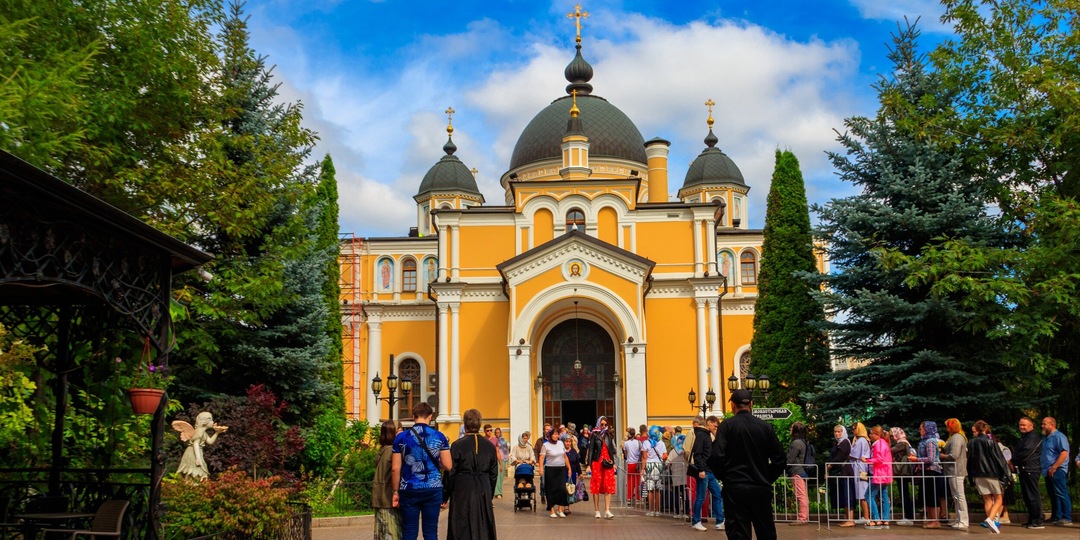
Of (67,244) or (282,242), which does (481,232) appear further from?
(67,244)

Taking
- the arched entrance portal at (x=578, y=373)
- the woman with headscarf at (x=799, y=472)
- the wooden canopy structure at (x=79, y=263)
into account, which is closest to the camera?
the wooden canopy structure at (x=79, y=263)

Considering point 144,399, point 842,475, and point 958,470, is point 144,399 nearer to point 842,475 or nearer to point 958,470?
point 842,475

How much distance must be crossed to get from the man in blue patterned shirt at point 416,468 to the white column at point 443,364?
2524 centimetres

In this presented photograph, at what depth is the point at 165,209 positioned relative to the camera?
1600cm

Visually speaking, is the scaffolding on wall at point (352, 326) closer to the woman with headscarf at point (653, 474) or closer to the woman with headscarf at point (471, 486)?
the woman with headscarf at point (653, 474)

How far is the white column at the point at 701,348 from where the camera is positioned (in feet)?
112

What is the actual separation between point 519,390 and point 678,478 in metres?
16.7

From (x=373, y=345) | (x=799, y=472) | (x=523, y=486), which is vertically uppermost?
(x=373, y=345)

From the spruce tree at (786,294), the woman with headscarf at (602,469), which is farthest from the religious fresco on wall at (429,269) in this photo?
the woman with headscarf at (602,469)

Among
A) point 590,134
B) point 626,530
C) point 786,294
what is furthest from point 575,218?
point 626,530

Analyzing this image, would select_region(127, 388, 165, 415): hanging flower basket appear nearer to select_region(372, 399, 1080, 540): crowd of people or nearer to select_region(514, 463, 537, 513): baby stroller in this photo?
select_region(372, 399, 1080, 540): crowd of people

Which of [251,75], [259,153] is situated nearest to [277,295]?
[259,153]

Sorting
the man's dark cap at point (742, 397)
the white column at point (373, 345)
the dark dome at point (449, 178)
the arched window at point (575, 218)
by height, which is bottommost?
the man's dark cap at point (742, 397)

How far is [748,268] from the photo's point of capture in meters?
44.2
